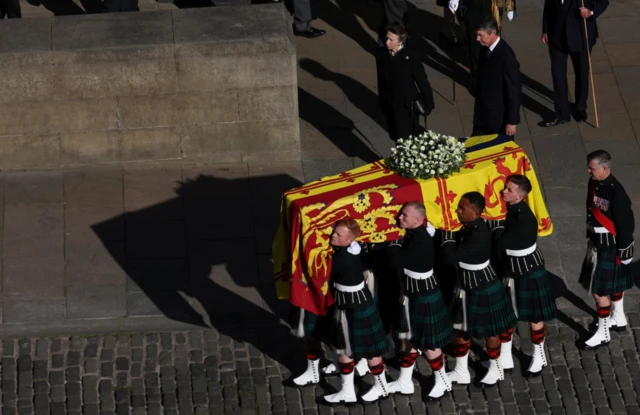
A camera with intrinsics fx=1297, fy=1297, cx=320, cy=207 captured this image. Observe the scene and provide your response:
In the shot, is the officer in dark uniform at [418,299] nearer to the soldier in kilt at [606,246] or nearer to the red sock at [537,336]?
the red sock at [537,336]

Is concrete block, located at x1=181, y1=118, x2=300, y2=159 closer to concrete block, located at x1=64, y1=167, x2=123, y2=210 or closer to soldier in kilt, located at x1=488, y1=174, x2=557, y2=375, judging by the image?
concrete block, located at x1=64, y1=167, x2=123, y2=210

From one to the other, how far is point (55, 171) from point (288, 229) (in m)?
3.70

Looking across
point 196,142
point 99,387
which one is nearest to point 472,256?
point 99,387

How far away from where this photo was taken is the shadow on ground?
10938mm

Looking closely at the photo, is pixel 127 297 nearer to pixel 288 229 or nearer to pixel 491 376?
pixel 288 229

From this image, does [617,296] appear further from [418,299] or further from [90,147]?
[90,147]

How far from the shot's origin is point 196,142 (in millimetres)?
12719

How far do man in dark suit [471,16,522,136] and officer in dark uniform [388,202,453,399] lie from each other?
258cm

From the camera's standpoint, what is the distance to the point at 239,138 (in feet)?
41.9

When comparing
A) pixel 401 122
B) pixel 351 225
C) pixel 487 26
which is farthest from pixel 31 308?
pixel 487 26

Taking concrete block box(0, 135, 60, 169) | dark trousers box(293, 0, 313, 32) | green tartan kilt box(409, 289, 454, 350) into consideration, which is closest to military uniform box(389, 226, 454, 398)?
green tartan kilt box(409, 289, 454, 350)

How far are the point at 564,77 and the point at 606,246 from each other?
138 inches

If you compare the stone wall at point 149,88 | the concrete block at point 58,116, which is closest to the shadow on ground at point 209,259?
the stone wall at point 149,88

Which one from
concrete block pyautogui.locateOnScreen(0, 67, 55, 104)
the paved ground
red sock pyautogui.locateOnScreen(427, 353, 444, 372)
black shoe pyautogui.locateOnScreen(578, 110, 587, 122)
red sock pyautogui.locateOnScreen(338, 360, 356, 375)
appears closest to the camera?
red sock pyautogui.locateOnScreen(338, 360, 356, 375)
